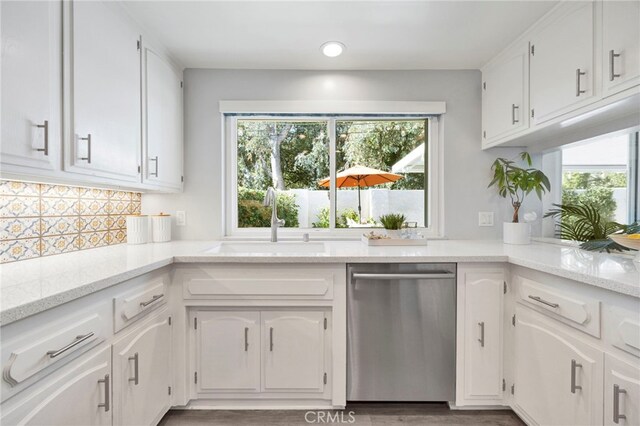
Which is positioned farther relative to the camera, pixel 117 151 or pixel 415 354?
pixel 415 354

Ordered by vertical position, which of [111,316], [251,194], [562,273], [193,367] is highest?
[251,194]

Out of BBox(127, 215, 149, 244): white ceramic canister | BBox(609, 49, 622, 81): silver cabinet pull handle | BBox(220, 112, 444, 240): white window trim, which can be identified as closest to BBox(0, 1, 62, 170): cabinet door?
BBox(127, 215, 149, 244): white ceramic canister

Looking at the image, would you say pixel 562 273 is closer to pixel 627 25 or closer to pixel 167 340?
pixel 627 25

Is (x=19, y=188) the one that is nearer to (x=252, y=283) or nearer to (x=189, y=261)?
(x=189, y=261)

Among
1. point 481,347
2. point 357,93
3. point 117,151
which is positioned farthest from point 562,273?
point 117,151

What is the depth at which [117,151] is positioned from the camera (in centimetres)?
162

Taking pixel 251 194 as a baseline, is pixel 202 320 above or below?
below

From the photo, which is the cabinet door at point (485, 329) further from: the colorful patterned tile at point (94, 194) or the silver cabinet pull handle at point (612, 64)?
the colorful patterned tile at point (94, 194)

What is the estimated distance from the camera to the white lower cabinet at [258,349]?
1.78 metres

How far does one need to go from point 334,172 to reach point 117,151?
147 cm

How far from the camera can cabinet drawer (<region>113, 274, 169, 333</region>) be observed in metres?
1.29

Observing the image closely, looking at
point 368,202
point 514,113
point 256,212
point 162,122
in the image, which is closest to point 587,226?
point 514,113

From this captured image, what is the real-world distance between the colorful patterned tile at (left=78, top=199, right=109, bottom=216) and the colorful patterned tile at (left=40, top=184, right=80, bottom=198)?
0.23ft

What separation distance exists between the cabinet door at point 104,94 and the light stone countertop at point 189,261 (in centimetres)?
43
